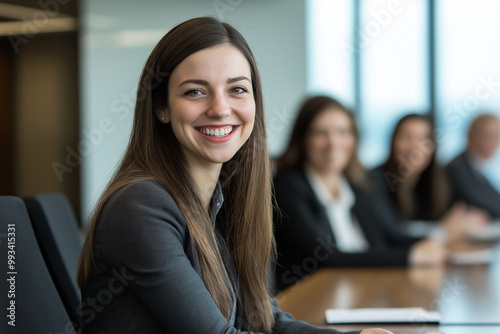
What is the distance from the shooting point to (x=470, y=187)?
5.17 meters

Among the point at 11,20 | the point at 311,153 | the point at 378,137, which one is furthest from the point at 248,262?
the point at 378,137

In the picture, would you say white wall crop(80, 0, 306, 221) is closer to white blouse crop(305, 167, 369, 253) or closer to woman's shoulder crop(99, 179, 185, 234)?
white blouse crop(305, 167, 369, 253)

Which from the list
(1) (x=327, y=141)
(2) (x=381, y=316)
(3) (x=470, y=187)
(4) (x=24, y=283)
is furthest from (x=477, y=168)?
(4) (x=24, y=283)

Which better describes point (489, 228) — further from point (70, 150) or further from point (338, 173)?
point (70, 150)

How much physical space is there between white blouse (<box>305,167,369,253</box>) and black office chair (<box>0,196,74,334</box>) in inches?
72.2

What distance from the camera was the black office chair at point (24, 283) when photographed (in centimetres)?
138

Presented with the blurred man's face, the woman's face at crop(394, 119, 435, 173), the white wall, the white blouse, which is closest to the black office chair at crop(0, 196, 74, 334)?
the white blouse

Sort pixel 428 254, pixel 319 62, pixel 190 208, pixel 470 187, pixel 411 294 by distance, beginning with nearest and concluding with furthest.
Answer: pixel 190 208
pixel 411 294
pixel 428 254
pixel 470 187
pixel 319 62

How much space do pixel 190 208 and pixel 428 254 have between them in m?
1.92

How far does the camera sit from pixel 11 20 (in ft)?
18.2

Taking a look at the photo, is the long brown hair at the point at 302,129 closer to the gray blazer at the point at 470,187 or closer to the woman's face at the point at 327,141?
the woman's face at the point at 327,141

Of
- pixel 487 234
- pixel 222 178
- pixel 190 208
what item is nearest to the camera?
pixel 190 208

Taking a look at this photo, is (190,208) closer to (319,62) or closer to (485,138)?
(485,138)

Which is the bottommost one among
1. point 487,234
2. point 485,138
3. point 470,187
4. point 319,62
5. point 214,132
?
point 487,234
